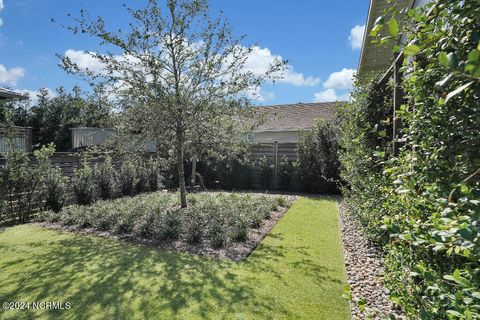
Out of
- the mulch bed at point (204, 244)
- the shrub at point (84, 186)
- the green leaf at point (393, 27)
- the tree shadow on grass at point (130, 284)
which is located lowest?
the tree shadow on grass at point (130, 284)

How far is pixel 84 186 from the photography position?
8.68m

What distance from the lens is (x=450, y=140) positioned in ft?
5.22

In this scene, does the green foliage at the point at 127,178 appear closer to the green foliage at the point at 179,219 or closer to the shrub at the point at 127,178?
the shrub at the point at 127,178

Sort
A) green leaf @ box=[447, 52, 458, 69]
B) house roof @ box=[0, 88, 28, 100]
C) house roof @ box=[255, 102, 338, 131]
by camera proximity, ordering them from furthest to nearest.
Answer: house roof @ box=[255, 102, 338, 131] → house roof @ box=[0, 88, 28, 100] → green leaf @ box=[447, 52, 458, 69]

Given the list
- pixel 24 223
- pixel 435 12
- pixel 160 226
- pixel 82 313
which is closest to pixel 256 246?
pixel 160 226

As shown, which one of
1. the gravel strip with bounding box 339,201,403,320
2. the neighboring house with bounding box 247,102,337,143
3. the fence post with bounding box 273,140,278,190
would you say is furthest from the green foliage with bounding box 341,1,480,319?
the neighboring house with bounding box 247,102,337,143

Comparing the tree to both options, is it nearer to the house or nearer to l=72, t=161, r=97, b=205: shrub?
the house

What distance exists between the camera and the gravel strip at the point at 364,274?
125 inches

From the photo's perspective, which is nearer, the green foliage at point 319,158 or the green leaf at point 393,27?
the green leaf at point 393,27

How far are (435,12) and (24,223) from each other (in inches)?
356

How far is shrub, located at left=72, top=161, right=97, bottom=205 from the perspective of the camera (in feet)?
28.2

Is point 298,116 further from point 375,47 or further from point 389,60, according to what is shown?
point 375,47

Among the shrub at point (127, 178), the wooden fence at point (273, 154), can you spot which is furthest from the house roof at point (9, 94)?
the wooden fence at point (273, 154)

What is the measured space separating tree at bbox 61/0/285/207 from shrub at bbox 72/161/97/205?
114 inches
